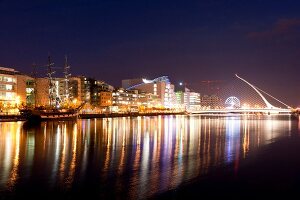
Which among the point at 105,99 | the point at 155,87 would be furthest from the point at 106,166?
the point at 155,87

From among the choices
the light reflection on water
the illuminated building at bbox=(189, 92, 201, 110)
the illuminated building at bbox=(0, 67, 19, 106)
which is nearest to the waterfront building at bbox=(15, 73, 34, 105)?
the illuminated building at bbox=(0, 67, 19, 106)

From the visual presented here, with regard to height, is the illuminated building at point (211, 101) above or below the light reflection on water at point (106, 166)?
above

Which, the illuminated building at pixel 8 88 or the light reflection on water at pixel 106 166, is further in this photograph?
the illuminated building at pixel 8 88

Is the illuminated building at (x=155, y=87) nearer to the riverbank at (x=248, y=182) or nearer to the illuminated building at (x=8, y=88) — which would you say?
the illuminated building at (x=8, y=88)

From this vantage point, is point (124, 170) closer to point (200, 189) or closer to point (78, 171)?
point (78, 171)

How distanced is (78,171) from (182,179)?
3.28m

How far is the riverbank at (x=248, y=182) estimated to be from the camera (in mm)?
9469

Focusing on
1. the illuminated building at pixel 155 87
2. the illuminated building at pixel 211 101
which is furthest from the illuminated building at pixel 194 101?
the illuminated building at pixel 155 87

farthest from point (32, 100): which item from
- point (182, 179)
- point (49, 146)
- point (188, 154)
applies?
point (182, 179)

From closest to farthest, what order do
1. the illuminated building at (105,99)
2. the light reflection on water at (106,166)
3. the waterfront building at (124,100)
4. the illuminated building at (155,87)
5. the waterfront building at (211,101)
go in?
the light reflection on water at (106,166), the illuminated building at (105,99), the waterfront building at (124,100), the illuminated building at (155,87), the waterfront building at (211,101)

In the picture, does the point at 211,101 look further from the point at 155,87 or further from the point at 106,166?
the point at 106,166

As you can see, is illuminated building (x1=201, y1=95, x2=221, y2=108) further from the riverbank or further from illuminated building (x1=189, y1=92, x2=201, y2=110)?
the riverbank

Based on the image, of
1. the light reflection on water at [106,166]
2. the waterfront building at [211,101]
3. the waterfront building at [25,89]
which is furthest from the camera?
the waterfront building at [211,101]

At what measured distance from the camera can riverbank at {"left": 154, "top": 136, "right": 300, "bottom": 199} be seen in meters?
9.47
